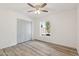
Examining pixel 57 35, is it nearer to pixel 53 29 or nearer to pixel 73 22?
pixel 53 29

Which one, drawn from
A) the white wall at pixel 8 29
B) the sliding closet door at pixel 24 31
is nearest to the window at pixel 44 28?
the sliding closet door at pixel 24 31

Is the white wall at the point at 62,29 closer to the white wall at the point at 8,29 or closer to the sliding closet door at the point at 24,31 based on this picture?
the sliding closet door at the point at 24,31

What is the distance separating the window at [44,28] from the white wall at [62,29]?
0.34ft

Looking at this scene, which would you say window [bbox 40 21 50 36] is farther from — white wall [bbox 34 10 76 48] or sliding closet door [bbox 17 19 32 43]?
sliding closet door [bbox 17 19 32 43]

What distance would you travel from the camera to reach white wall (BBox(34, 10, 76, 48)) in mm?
1965

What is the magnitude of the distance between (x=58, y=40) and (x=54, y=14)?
2.10ft

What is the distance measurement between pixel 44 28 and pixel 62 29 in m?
0.50

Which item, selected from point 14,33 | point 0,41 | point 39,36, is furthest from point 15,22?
point 39,36

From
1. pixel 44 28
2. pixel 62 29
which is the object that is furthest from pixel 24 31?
pixel 62 29

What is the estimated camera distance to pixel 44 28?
1.89m

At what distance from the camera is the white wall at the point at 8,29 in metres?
2.36

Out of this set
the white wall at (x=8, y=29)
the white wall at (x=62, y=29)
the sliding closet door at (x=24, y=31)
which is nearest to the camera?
the white wall at (x=62, y=29)

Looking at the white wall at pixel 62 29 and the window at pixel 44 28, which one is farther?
the white wall at pixel 62 29

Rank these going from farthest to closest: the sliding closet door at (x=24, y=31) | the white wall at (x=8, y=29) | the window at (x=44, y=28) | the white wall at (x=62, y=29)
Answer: the white wall at (x=8, y=29), the sliding closet door at (x=24, y=31), the white wall at (x=62, y=29), the window at (x=44, y=28)
